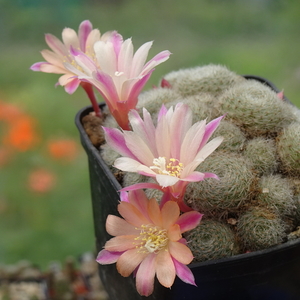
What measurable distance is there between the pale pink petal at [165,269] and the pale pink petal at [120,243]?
47mm

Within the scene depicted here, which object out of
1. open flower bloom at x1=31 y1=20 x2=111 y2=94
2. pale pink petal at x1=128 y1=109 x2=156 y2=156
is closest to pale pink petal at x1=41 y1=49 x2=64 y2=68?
open flower bloom at x1=31 y1=20 x2=111 y2=94

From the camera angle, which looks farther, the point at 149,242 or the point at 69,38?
the point at 69,38

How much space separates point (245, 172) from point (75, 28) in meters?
1.68

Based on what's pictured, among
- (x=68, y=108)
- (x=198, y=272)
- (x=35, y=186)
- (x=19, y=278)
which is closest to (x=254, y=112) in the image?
(x=198, y=272)

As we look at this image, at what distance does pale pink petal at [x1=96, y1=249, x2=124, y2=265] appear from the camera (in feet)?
2.26

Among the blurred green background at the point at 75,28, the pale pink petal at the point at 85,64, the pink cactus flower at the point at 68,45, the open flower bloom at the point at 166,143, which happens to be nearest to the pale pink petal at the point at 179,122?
the open flower bloom at the point at 166,143

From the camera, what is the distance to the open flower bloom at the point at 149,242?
0.65 meters

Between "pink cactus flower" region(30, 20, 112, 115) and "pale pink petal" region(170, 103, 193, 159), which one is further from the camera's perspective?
"pink cactus flower" region(30, 20, 112, 115)

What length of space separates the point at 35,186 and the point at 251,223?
128cm

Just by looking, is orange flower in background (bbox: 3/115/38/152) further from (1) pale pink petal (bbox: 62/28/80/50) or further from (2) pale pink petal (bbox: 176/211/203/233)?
(2) pale pink petal (bbox: 176/211/203/233)

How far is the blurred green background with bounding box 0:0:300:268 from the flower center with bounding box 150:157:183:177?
1.13m

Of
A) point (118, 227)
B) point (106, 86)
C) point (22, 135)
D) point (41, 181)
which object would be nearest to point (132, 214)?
point (118, 227)

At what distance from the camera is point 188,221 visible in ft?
2.19

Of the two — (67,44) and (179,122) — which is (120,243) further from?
(67,44)
